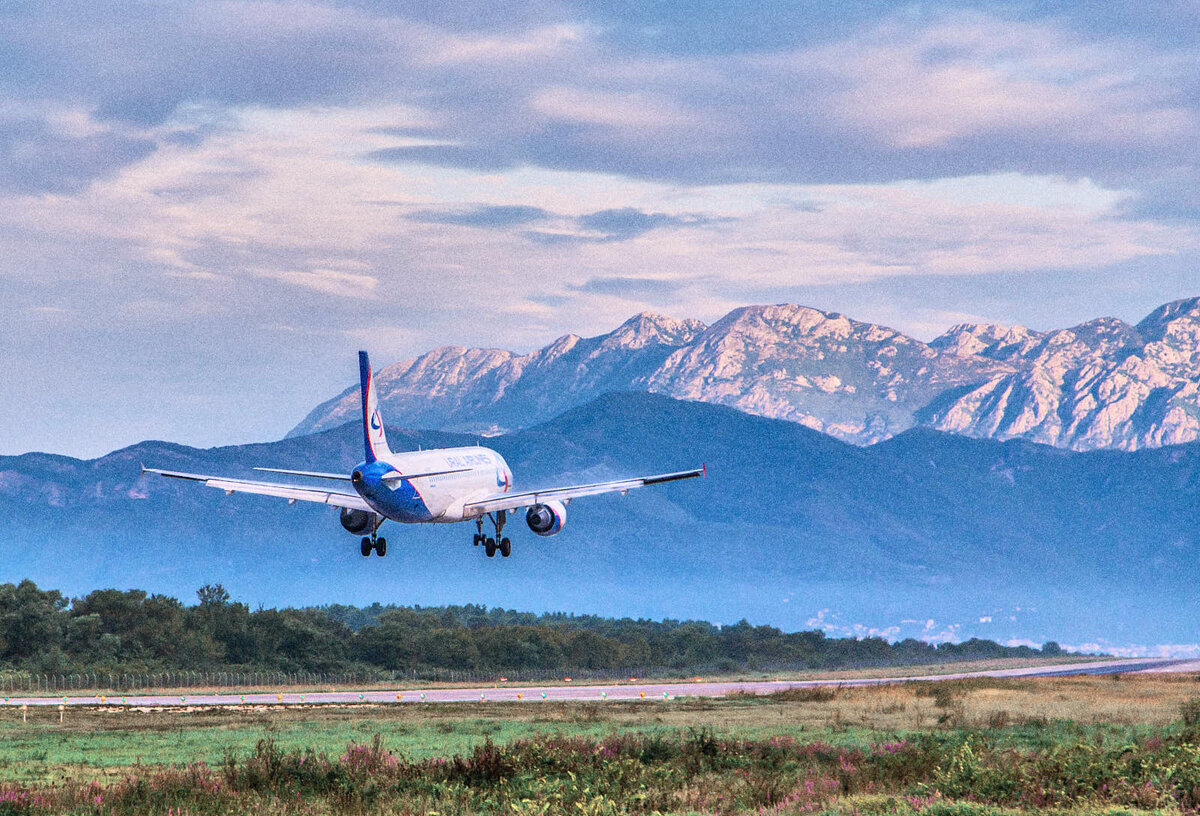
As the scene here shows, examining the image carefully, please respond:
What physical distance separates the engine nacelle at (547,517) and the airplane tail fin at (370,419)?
27.0 ft

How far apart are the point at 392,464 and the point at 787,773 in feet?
92.8

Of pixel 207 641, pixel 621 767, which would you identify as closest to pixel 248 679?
pixel 207 641

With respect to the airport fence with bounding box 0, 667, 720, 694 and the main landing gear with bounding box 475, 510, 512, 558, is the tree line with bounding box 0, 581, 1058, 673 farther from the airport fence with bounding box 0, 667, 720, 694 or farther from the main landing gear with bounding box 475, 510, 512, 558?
the main landing gear with bounding box 475, 510, 512, 558

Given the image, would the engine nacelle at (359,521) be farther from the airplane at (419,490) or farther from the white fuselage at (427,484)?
the white fuselage at (427,484)

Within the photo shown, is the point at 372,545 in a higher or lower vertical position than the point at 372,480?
lower

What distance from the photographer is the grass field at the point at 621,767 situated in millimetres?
34500

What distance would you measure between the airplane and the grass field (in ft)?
30.8

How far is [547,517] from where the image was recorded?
238 ft

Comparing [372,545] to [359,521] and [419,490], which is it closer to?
[419,490]

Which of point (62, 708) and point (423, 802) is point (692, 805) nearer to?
point (423, 802)

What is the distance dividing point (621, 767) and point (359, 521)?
32.6m

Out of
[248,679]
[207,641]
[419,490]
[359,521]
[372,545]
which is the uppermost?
[419,490]

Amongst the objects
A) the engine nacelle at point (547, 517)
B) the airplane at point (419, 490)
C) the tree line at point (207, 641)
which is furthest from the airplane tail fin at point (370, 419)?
the tree line at point (207, 641)

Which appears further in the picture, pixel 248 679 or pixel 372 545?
pixel 248 679
